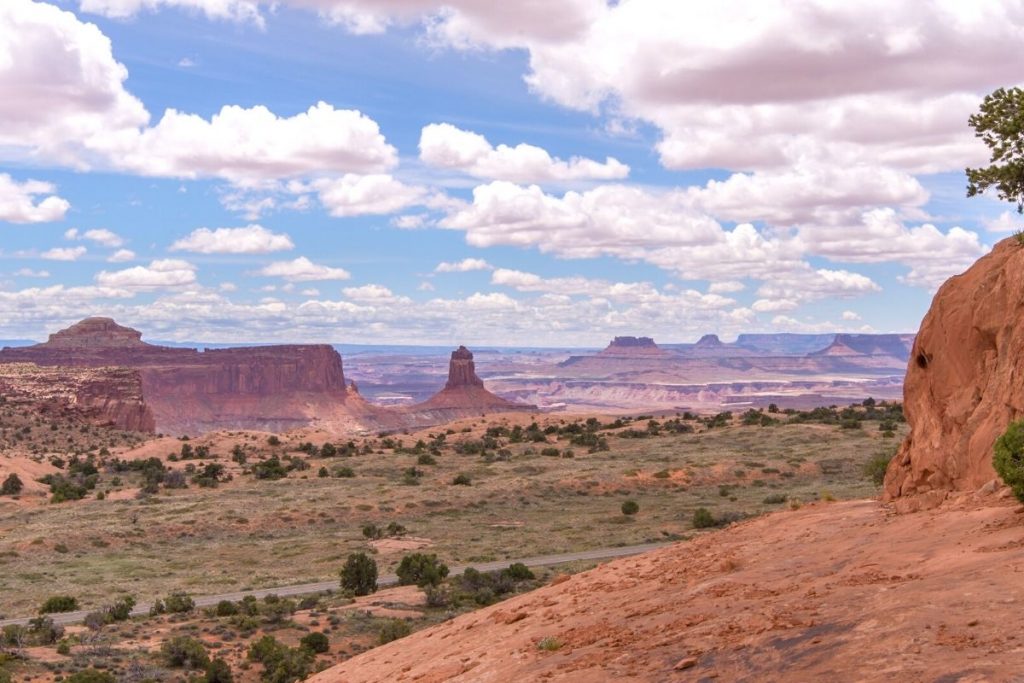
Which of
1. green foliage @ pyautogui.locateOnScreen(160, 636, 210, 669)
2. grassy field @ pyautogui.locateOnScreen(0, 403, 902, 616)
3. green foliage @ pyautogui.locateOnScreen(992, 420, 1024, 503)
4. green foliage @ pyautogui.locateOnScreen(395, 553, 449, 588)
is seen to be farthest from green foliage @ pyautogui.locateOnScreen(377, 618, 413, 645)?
green foliage @ pyautogui.locateOnScreen(992, 420, 1024, 503)

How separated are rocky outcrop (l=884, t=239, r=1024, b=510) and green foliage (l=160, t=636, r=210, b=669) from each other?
1915cm

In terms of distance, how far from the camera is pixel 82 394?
480ft

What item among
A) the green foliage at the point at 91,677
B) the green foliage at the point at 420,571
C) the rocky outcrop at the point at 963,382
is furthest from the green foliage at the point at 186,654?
the rocky outcrop at the point at 963,382

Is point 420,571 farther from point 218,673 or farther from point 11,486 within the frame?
point 11,486

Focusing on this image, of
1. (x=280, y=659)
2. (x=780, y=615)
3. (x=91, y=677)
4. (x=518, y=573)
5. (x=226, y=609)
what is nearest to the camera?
→ (x=780, y=615)

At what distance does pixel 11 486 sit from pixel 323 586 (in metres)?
44.0

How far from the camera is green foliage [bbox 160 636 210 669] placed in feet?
90.7

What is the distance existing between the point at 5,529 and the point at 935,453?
2175 inches

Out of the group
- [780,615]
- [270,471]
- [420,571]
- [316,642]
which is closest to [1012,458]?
[780,615]

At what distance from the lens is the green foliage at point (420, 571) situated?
3982 cm

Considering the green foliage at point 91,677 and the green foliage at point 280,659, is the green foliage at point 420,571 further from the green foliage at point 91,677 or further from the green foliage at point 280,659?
the green foliage at point 91,677

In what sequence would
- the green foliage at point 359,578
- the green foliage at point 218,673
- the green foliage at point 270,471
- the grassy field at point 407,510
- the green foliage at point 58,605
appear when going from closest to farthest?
the green foliage at point 218,673, the green foliage at point 58,605, the green foliage at point 359,578, the grassy field at point 407,510, the green foliage at point 270,471

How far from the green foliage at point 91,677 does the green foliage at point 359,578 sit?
1434 centimetres

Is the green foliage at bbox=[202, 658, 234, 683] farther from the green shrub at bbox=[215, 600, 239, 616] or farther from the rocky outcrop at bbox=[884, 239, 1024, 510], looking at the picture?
the rocky outcrop at bbox=[884, 239, 1024, 510]
